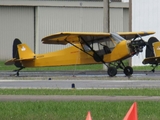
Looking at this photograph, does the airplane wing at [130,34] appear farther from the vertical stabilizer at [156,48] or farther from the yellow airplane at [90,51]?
the vertical stabilizer at [156,48]

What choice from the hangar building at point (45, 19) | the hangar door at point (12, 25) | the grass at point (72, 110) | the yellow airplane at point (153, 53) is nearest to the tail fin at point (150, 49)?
the yellow airplane at point (153, 53)

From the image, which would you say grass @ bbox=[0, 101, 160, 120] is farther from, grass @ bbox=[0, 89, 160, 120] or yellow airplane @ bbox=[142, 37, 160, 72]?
yellow airplane @ bbox=[142, 37, 160, 72]

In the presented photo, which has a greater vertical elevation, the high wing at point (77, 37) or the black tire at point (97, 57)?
the high wing at point (77, 37)

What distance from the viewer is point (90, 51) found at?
99.2 ft

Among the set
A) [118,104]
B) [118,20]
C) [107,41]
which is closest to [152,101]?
[118,104]

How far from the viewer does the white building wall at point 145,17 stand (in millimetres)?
42906

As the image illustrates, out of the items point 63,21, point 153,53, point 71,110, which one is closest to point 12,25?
point 63,21

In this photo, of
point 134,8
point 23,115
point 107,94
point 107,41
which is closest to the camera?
point 23,115

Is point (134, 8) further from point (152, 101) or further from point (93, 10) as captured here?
point (152, 101)

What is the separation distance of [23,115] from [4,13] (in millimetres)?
36679

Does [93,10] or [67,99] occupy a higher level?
[93,10]

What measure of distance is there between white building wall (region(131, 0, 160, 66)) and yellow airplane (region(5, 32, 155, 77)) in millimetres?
10677

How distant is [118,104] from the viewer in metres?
13.9

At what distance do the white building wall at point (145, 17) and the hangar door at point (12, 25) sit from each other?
9778 millimetres
